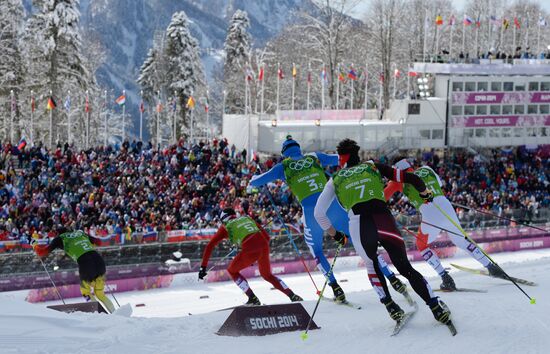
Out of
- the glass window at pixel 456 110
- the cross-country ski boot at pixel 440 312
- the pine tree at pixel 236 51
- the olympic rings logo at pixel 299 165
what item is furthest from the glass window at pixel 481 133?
the cross-country ski boot at pixel 440 312

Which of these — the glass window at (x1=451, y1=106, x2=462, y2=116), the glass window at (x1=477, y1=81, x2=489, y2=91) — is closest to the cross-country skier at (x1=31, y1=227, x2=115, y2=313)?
the glass window at (x1=451, y1=106, x2=462, y2=116)

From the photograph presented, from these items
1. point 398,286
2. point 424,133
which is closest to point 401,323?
point 398,286

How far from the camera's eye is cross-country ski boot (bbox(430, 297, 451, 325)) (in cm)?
735

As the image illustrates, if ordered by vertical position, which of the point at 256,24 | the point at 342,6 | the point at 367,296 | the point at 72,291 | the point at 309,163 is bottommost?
the point at 72,291

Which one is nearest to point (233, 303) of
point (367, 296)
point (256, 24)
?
point (367, 296)

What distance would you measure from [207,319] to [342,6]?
132 feet

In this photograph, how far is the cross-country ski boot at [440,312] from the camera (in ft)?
24.1

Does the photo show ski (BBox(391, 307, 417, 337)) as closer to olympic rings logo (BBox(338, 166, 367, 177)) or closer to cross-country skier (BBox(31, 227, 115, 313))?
olympic rings logo (BBox(338, 166, 367, 177))

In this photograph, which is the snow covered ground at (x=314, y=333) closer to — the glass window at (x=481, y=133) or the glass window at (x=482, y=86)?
the glass window at (x=481, y=133)

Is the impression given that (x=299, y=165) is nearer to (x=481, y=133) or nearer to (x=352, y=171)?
(x=352, y=171)

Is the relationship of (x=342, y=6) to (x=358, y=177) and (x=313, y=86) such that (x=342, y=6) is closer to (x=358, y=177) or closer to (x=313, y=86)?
(x=313, y=86)

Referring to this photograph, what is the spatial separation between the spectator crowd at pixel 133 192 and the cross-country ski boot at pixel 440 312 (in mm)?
11562

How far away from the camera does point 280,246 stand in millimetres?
20516

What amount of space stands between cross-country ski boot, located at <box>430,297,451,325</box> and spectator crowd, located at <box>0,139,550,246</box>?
455 inches
